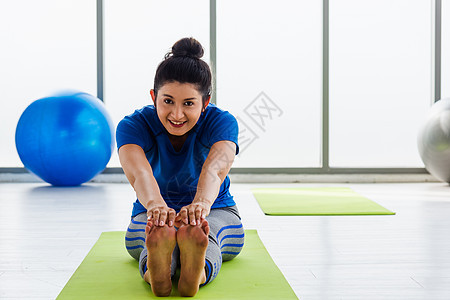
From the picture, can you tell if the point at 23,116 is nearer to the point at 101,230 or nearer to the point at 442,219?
the point at 101,230

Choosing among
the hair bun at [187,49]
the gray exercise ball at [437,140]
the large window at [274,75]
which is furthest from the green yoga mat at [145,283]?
the large window at [274,75]

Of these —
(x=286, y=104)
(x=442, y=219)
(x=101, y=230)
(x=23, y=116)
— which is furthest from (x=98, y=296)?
(x=286, y=104)

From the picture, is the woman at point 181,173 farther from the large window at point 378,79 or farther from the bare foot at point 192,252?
the large window at point 378,79

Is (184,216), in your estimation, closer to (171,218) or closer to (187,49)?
(171,218)

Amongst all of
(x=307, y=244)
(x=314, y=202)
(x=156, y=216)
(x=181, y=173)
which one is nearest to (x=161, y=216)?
(x=156, y=216)

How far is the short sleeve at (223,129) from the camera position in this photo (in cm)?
157

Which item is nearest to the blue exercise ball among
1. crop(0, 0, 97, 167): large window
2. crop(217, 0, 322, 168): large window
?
crop(0, 0, 97, 167): large window

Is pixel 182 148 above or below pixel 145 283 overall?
above

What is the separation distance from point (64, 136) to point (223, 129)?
7.81 feet

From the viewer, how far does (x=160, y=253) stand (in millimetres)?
1257

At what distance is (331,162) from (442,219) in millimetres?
1942

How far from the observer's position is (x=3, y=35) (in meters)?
4.45

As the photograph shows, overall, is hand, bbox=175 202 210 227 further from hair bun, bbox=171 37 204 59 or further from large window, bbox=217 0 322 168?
large window, bbox=217 0 322 168

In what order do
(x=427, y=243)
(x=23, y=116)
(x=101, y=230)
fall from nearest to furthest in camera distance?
(x=427, y=243) → (x=101, y=230) → (x=23, y=116)
